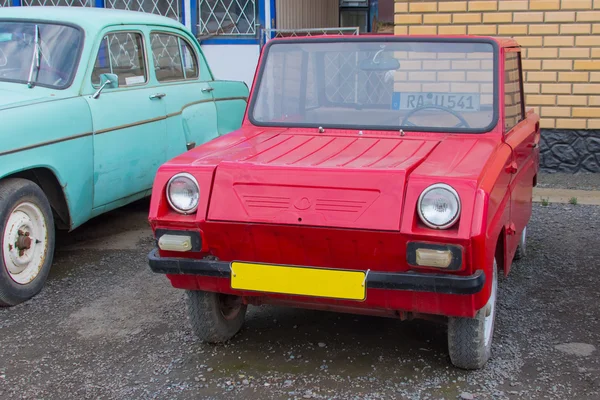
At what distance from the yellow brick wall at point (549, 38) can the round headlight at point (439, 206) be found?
4.90 m

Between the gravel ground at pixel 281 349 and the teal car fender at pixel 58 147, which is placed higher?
the teal car fender at pixel 58 147

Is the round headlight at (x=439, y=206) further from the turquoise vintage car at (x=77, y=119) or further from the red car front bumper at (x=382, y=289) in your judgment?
the turquoise vintage car at (x=77, y=119)

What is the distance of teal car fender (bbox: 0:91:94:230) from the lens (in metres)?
4.25

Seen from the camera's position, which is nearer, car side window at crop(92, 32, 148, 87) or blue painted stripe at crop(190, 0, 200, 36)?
car side window at crop(92, 32, 148, 87)

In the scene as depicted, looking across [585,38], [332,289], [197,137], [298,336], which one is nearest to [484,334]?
[332,289]

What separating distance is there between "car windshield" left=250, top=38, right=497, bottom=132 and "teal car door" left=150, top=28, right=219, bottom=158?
1.94 meters

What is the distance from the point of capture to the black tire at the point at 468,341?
126 inches

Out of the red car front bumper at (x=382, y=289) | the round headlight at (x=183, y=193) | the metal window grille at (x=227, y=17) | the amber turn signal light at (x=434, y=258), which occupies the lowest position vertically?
the red car front bumper at (x=382, y=289)

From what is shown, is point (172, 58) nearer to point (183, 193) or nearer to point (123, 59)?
point (123, 59)

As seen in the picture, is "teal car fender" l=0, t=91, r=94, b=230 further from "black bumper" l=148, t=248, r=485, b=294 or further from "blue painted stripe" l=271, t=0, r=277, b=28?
"blue painted stripe" l=271, t=0, r=277, b=28

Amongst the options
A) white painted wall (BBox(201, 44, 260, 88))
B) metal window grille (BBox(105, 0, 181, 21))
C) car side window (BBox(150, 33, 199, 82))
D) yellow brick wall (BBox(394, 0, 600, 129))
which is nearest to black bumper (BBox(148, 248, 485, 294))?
car side window (BBox(150, 33, 199, 82))

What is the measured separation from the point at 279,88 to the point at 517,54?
1513mm

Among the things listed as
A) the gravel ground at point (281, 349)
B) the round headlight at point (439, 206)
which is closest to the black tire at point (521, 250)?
the gravel ground at point (281, 349)

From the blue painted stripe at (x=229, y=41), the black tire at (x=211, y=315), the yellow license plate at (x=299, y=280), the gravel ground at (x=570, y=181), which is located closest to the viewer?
the yellow license plate at (x=299, y=280)
